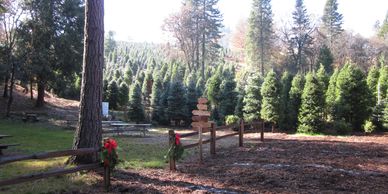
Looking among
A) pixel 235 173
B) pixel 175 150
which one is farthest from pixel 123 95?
pixel 235 173

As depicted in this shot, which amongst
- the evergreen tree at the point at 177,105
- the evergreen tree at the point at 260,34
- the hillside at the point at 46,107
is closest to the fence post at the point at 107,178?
the hillside at the point at 46,107

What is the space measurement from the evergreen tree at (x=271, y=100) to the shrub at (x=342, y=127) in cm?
364

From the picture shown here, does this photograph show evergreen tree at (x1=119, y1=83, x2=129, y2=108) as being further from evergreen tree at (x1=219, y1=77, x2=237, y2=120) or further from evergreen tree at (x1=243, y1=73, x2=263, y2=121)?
evergreen tree at (x1=243, y1=73, x2=263, y2=121)

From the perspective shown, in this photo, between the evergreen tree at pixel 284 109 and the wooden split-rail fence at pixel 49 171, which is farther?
the evergreen tree at pixel 284 109

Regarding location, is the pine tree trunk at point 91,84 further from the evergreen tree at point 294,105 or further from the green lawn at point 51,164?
the evergreen tree at point 294,105

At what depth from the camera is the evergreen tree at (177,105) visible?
95.2ft

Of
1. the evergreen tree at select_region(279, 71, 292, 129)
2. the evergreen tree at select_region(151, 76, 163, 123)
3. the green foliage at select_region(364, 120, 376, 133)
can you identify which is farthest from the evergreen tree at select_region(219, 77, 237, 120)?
the green foliage at select_region(364, 120, 376, 133)

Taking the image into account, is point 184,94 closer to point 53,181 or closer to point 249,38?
point 249,38

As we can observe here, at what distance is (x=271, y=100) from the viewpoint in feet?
77.4

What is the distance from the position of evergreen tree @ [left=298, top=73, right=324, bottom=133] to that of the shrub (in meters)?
0.94

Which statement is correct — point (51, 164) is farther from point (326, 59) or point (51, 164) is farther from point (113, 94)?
point (326, 59)

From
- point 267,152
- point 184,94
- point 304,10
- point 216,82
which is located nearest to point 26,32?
point 184,94

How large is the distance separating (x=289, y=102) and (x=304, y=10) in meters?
25.3

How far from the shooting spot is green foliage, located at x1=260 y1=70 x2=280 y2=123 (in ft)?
77.3
